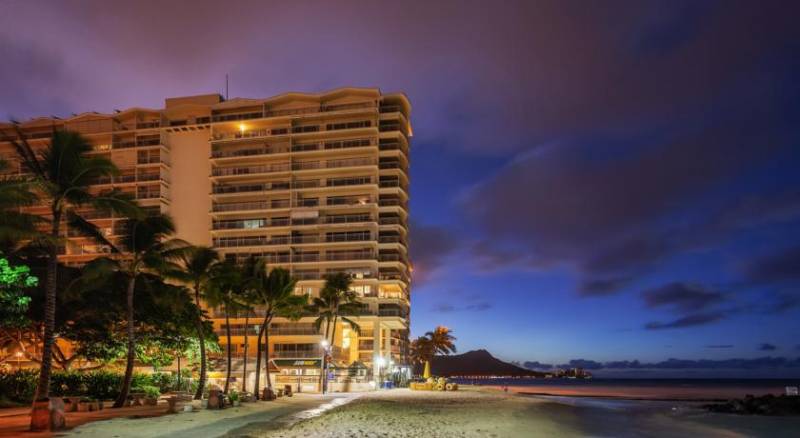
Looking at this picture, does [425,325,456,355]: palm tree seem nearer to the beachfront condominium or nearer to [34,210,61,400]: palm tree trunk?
the beachfront condominium

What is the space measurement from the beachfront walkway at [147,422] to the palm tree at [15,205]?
19.7ft

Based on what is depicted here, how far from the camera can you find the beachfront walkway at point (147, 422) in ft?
63.5

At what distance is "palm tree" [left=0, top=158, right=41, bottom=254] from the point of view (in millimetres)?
18297

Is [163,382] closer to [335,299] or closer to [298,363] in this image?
[298,363]

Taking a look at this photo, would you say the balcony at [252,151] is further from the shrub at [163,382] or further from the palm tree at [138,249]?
the palm tree at [138,249]

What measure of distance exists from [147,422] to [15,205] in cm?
888

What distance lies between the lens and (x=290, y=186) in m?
87.0

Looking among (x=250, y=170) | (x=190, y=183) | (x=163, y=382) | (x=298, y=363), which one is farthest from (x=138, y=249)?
(x=190, y=183)

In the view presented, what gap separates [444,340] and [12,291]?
10553 cm

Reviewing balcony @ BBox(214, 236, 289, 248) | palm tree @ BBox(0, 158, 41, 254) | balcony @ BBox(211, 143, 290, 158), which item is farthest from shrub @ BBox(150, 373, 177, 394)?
balcony @ BBox(211, 143, 290, 158)

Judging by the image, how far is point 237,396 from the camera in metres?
35.0

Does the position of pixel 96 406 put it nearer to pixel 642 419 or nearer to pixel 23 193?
pixel 23 193

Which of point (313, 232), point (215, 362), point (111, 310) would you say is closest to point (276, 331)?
point (313, 232)

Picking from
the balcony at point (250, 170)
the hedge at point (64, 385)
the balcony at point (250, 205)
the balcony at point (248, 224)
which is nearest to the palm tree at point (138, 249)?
the hedge at point (64, 385)
